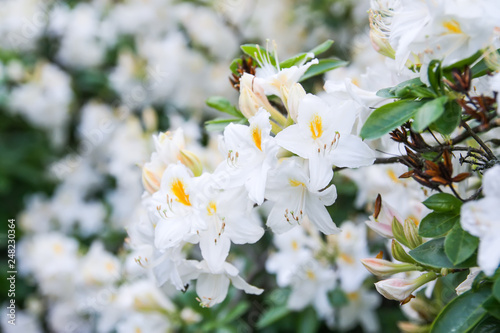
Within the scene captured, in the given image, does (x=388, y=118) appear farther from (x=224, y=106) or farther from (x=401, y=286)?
(x=224, y=106)

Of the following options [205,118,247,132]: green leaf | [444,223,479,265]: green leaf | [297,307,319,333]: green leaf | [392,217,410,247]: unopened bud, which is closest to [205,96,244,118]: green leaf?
[205,118,247,132]: green leaf

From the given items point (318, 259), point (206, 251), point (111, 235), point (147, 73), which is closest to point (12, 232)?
point (111, 235)

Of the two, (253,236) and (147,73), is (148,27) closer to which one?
(147,73)

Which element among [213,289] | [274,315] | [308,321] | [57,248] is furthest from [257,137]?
[57,248]

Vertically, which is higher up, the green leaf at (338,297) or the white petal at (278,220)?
the white petal at (278,220)

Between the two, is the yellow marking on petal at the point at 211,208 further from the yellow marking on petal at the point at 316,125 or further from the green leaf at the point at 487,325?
the green leaf at the point at 487,325

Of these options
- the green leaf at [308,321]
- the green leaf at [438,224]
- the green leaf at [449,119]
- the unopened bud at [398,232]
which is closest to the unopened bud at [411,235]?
the unopened bud at [398,232]

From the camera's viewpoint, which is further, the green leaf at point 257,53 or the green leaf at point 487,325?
the green leaf at point 257,53
